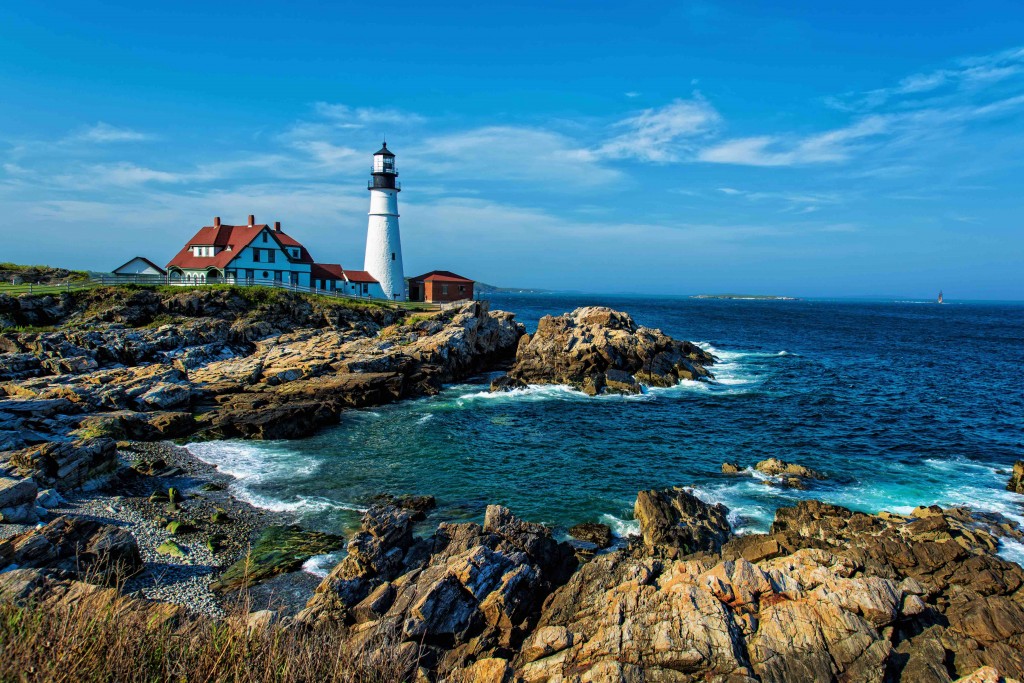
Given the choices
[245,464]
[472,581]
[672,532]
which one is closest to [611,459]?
[672,532]

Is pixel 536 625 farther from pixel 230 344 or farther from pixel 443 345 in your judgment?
pixel 230 344

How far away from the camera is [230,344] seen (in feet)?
137

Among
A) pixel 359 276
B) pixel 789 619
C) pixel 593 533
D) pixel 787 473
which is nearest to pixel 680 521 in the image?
pixel 593 533

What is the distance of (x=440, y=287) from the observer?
6744 centimetres

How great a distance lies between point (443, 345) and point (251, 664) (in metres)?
37.5

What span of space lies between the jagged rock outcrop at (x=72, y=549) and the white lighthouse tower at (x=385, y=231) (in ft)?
163

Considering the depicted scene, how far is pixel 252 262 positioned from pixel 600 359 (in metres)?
36.0

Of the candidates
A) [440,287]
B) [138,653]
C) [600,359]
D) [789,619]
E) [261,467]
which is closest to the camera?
[138,653]

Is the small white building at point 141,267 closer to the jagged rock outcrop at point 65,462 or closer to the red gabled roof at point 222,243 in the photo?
the red gabled roof at point 222,243

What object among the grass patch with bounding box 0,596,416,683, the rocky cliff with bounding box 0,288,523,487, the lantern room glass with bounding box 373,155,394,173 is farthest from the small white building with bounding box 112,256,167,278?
the grass patch with bounding box 0,596,416,683

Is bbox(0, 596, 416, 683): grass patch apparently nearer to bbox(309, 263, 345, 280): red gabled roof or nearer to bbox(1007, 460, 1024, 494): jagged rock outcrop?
bbox(1007, 460, 1024, 494): jagged rock outcrop

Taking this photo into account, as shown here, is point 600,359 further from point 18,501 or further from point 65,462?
point 18,501

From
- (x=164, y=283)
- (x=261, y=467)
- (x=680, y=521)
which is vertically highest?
(x=164, y=283)

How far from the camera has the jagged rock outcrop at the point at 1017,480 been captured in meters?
21.9
